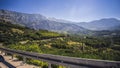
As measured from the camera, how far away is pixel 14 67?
18.5 meters

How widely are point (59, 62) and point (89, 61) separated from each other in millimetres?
3583

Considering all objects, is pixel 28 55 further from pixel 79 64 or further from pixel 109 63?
pixel 109 63

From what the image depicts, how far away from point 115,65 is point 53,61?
671 cm

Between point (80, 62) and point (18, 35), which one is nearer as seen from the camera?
point (80, 62)

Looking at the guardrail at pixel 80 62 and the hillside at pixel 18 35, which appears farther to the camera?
the hillside at pixel 18 35

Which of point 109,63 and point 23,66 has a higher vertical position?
point 109,63

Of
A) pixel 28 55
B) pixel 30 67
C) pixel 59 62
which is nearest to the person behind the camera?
pixel 59 62

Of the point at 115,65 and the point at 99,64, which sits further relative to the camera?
the point at 99,64

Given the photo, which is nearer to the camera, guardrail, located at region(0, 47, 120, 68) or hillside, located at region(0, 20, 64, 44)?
guardrail, located at region(0, 47, 120, 68)

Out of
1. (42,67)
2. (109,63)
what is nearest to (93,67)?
(109,63)

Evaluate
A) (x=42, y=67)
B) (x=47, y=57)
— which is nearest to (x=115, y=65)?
(x=47, y=57)

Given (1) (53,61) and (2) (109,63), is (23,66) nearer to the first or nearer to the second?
(1) (53,61)

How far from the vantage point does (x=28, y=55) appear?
2048 cm

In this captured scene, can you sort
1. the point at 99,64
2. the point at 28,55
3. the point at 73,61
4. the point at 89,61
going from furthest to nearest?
1. the point at 28,55
2. the point at 73,61
3. the point at 89,61
4. the point at 99,64
